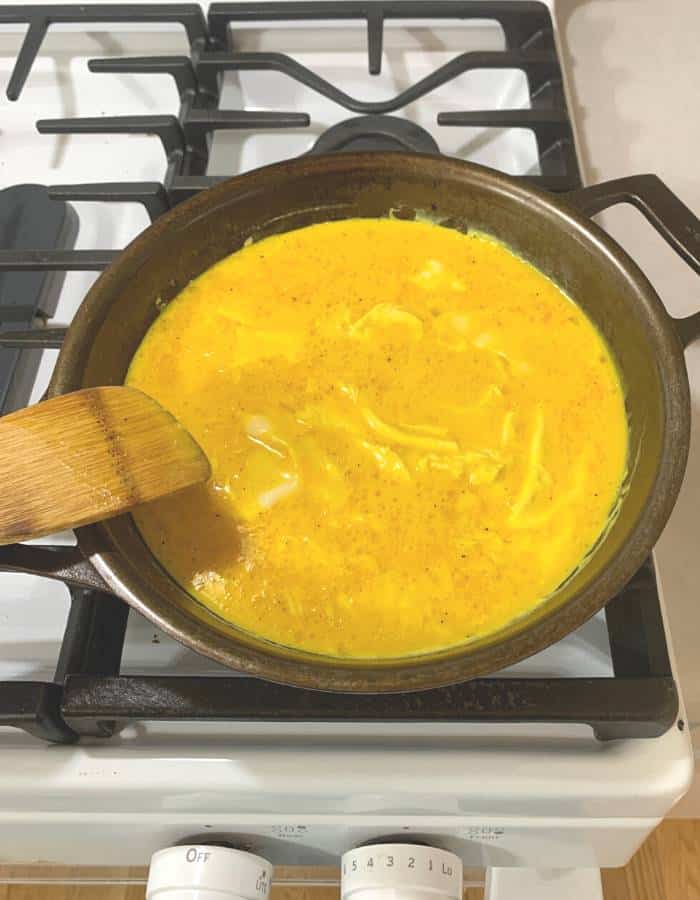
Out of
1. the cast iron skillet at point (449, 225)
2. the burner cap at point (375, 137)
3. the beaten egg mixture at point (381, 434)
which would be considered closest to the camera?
the cast iron skillet at point (449, 225)

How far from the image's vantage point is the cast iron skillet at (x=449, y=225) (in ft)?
1.67

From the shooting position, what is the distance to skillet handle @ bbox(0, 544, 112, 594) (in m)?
0.53

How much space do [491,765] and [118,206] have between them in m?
0.68

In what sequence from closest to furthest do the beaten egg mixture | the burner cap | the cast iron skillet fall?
the cast iron skillet → the beaten egg mixture → the burner cap

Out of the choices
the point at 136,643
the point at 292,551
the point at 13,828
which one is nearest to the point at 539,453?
the point at 292,551

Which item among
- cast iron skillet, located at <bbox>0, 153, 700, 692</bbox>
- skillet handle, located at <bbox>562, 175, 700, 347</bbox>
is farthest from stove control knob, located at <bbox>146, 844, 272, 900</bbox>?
skillet handle, located at <bbox>562, 175, 700, 347</bbox>

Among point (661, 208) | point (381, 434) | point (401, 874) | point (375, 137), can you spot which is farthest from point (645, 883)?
point (375, 137)

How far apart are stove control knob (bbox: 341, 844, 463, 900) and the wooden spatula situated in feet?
0.95

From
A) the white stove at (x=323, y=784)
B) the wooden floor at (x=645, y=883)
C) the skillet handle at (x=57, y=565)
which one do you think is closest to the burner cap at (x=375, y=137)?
the white stove at (x=323, y=784)

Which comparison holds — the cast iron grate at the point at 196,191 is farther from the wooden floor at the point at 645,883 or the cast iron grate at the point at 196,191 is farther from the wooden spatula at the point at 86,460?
the wooden floor at the point at 645,883

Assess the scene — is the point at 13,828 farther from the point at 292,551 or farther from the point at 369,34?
the point at 369,34

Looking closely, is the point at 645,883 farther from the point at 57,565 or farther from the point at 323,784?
the point at 57,565

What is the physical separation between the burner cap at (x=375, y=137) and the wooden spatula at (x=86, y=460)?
1.38 feet

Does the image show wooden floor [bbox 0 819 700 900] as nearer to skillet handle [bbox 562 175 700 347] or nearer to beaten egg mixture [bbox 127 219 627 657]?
beaten egg mixture [bbox 127 219 627 657]
